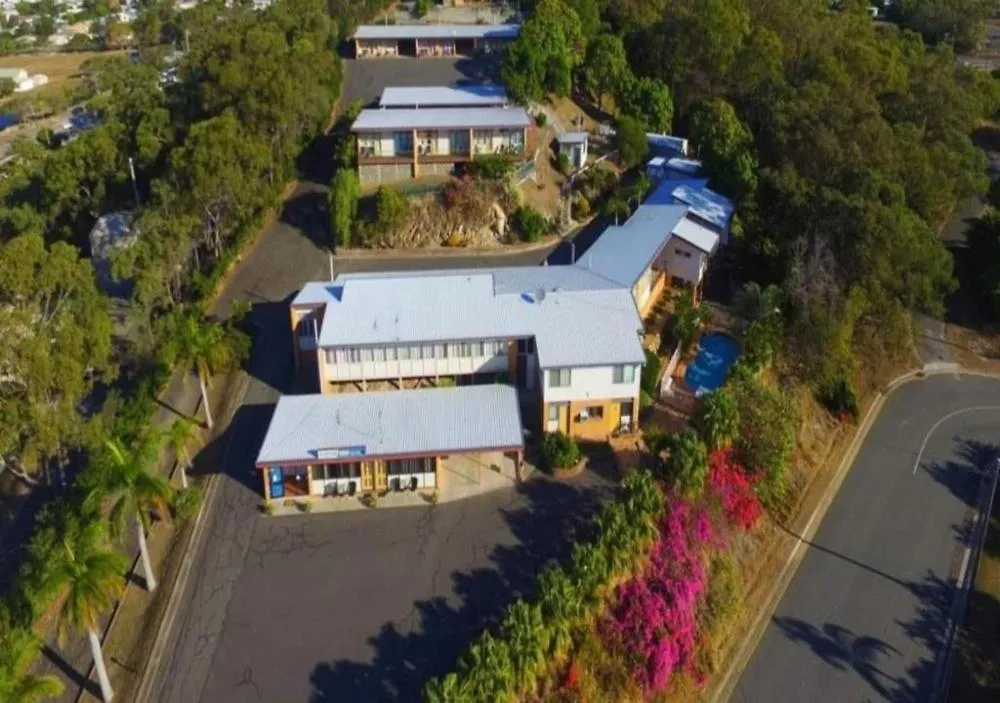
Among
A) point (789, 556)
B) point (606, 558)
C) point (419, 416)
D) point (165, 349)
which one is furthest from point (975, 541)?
→ point (165, 349)

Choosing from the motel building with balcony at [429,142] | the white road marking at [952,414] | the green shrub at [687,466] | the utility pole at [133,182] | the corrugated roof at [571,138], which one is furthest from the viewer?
the corrugated roof at [571,138]

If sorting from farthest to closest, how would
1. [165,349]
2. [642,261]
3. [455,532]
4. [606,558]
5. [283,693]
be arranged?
[642,261] < [165,349] < [455,532] < [606,558] < [283,693]

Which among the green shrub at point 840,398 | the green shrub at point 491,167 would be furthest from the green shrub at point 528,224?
the green shrub at point 840,398

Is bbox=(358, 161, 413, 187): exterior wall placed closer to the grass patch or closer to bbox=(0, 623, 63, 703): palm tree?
bbox=(0, 623, 63, 703): palm tree

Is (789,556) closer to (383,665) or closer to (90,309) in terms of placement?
(383,665)

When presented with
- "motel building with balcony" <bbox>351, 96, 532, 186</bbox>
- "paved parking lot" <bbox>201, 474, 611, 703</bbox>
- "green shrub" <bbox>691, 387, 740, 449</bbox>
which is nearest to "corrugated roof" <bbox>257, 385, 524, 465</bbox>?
"paved parking lot" <bbox>201, 474, 611, 703</bbox>

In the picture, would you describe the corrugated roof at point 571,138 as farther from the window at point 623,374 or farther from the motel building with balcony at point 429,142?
the window at point 623,374

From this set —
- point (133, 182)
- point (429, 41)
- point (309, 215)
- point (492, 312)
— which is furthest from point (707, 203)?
point (133, 182)
